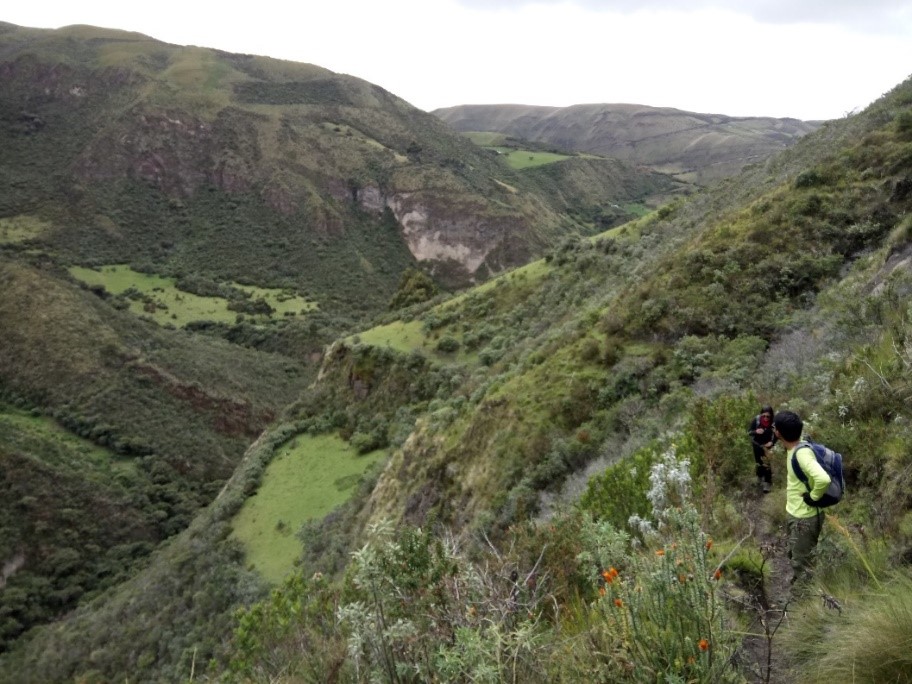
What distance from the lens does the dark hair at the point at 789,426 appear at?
3830 mm

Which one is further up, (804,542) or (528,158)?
(528,158)

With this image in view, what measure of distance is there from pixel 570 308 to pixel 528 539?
18.0 m

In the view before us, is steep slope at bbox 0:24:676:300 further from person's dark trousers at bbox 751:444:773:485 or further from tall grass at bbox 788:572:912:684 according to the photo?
tall grass at bbox 788:572:912:684

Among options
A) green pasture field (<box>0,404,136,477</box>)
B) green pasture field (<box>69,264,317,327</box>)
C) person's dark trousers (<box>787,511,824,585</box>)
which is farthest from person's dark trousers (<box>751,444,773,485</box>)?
green pasture field (<box>69,264,317,327</box>)

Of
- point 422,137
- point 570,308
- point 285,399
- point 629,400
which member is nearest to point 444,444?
point 629,400

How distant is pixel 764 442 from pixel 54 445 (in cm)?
4588

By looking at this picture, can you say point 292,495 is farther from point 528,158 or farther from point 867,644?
point 528,158

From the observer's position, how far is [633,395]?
10.8 m

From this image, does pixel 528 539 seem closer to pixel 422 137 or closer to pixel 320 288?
pixel 320 288

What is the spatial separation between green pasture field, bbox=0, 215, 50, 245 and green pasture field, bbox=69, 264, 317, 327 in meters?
10.3

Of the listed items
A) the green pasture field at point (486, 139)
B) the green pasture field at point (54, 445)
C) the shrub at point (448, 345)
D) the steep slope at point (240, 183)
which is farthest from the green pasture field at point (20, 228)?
the green pasture field at point (486, 139)

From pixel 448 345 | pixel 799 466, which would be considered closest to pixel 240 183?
pixel 448 345

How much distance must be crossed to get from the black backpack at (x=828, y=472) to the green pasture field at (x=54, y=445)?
43.9m

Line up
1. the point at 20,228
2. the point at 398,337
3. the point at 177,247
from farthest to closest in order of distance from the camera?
the point at 177,247
the point at 20,228
the point at 398,337
